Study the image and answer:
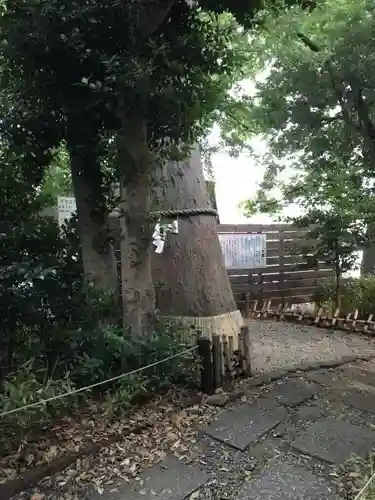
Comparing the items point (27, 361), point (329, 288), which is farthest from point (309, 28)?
point (27, 361)

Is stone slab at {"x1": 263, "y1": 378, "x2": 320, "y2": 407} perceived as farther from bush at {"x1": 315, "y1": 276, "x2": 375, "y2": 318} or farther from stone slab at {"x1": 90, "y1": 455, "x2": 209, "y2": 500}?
bush at {"x1": 315, "y1": 276, "x2": 375, "y2": 318}

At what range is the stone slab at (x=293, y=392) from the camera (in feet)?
11.6

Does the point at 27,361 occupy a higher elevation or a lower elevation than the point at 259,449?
higher

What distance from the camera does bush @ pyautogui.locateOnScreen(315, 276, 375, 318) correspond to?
7625 millimetres

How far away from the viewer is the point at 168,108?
333 centimetres

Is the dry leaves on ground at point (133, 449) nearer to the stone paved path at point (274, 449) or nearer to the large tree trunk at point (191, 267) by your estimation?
the stone paved path at point (274, 449)

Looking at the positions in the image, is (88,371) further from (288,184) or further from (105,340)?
(288,184)

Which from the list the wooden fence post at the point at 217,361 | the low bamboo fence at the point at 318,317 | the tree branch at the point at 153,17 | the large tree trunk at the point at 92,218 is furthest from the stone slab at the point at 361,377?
the tree branch at the point at 153,17

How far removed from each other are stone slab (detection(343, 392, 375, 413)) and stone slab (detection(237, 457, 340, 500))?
3.64ft

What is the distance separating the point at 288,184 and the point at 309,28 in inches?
149

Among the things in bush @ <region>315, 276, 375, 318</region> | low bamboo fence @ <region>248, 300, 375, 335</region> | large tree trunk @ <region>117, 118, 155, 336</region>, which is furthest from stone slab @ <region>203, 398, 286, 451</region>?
bush @ <region>315, 276, 375, 318</region>

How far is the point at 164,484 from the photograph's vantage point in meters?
2.46

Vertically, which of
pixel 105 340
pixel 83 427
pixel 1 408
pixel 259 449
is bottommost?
pixel 259 449

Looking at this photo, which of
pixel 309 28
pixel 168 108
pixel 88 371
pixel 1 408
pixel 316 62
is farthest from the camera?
pixel 316 62
